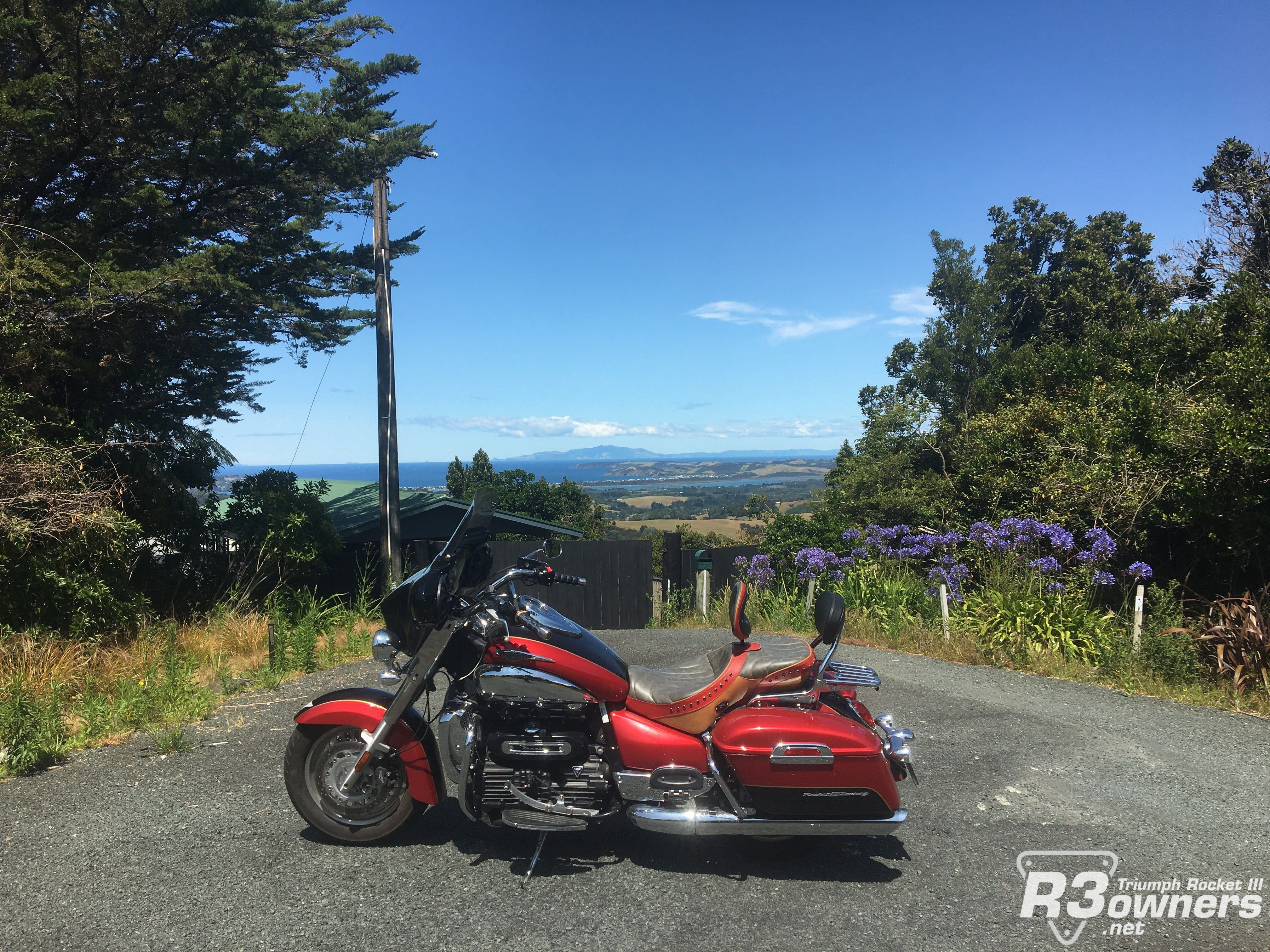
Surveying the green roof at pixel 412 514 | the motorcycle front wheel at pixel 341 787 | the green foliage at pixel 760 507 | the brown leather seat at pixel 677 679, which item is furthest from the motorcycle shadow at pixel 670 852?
the green roof at pixel 412 514

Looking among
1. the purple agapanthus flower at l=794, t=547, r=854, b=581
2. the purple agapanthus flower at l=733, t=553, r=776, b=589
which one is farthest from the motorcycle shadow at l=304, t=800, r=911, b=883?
the purple agapanthus flower at l=733, t=553, r=776, b=589

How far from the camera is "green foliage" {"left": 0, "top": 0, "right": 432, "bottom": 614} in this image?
7879 millimetres

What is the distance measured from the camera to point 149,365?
987 centimetres

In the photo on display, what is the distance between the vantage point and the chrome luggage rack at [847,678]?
3555 millimetres

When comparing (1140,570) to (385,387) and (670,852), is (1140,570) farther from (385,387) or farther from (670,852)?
(385,387)

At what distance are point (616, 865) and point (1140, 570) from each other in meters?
6.34

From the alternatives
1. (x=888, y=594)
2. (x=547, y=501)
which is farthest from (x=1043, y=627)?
(x=547, y=501)

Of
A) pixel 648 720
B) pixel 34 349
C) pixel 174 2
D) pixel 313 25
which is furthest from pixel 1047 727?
pixel 313 25

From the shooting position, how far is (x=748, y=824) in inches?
128

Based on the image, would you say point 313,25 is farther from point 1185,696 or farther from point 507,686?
point 1185,696

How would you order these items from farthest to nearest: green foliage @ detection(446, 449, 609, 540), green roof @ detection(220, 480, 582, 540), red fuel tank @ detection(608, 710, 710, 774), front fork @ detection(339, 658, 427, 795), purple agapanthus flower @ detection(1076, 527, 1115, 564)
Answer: green foliage @ detection(446, 449, 609, 540), green roof @ detection(220, 480, 582, 540), purple agapanthus flower @ detection(1076, 527, 1115, 564), front fork @ detection(339, 658, 427, 795), red fuel tank @ detection(608, 710, 710, 774)

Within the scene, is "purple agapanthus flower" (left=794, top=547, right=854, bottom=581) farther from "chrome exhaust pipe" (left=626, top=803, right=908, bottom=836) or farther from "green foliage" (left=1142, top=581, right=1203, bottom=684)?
"chrome exhaust pipe" (left=626, top=803, right=908, bottom=836)

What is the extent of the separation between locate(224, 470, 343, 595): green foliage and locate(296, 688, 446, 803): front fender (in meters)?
7.28

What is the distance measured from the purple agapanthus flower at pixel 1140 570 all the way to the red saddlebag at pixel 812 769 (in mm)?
5432
